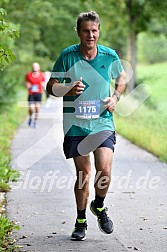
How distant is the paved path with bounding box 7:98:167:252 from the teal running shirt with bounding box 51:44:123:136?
116 cm

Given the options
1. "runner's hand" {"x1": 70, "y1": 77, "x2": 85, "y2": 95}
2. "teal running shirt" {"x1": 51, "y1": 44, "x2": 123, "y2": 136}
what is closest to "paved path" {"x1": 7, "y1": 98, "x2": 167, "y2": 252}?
"teal running shirt" {"x1": 51, "y1": 44, "x2": 123, "y2": 136}

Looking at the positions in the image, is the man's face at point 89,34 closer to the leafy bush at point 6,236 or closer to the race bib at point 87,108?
the race bib at point 87,108

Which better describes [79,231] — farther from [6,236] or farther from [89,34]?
[89,34]

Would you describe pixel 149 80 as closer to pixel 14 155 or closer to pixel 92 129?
pixel 14 155

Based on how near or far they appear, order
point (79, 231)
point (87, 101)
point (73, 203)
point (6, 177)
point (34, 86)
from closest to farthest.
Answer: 1. point (87, 101)
2. point (79, 231)
3. point (73, 203)
4. point (6, 177)
5. point (34, 86)

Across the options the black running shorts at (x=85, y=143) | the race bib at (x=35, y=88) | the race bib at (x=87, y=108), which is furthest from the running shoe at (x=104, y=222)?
the race bib at (x=35, y=88)

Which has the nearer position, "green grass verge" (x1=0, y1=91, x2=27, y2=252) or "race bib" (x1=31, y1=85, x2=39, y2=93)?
"green grass verge" (x1=0, y1=91, x2=27, y2=252)

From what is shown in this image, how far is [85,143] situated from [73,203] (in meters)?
2.39

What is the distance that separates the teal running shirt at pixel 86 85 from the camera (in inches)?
290

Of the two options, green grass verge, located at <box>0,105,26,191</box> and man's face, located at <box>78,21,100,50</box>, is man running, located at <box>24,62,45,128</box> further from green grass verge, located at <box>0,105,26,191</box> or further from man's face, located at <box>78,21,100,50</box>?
man's face, located at <box>78,21,100,50</box>

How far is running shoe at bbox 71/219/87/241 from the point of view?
24.6 ft

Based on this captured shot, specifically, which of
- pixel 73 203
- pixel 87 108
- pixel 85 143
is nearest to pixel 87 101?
pixel 87 108

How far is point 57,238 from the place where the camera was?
760 centimetres

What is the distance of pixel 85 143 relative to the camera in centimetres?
745
